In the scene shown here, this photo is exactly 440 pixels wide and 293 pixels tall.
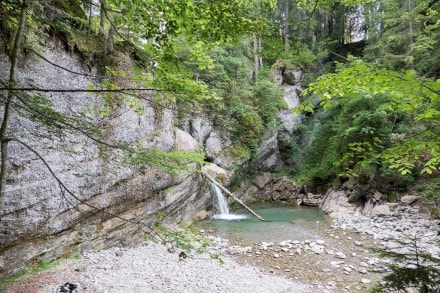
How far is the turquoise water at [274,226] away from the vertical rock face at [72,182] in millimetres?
2731

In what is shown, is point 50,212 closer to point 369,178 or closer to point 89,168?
point 89,168

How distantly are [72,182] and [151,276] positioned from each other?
2744mm

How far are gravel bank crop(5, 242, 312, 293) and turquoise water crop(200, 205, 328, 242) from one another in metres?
2.41

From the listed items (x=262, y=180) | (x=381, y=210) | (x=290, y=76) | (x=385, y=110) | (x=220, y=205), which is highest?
(x=290, y=76)

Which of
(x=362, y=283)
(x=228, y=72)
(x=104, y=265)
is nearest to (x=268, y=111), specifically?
(x=228, y=72)

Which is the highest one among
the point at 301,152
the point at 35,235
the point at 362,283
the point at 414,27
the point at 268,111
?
the point at 414,27

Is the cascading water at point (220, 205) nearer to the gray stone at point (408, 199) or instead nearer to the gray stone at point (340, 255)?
the gray stone at point (340, 255)

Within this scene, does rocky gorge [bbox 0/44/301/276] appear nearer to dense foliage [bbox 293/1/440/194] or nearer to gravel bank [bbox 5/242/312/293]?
gravel bank [bbox 5/242/312/293]

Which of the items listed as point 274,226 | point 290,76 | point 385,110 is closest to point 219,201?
point 274,226

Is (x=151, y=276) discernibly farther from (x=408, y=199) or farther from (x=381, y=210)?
(x=408, y=199)

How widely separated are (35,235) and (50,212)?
1.61 feet

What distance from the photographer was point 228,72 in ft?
48.5

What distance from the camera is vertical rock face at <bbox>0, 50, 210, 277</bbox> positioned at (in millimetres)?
4953

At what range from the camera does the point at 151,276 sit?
19.1 ft
